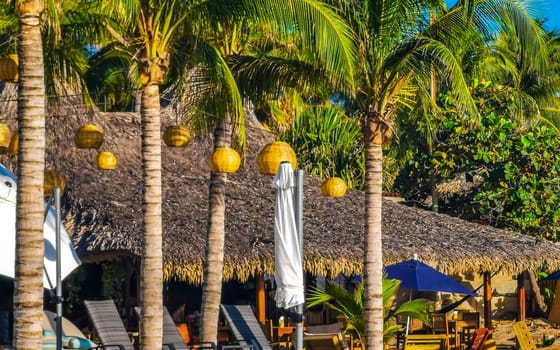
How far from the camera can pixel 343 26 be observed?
1514 cm

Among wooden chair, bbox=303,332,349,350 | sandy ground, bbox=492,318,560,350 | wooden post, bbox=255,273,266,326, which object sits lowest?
wooden chair, bbox=303,332,349,350

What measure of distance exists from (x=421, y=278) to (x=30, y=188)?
9.90 m

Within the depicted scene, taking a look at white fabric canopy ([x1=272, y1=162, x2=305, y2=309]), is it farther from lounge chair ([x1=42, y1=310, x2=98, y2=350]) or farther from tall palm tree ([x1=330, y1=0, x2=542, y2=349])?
lounge chair ([x1=42, y1=310, x2=98, y2=350])

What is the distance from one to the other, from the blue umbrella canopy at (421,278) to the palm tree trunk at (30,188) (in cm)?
959

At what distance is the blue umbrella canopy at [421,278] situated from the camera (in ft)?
67.2

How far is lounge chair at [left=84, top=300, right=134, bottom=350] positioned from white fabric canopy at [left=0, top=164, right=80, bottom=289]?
0.65 metres

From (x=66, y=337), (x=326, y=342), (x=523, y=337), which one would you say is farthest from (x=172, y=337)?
(x=523, y=337)

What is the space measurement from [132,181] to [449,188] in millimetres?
10467

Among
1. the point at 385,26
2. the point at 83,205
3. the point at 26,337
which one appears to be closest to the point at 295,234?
the point at 26,337

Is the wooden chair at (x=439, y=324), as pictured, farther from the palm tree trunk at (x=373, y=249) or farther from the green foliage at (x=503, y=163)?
the green foliage at (x=503, y=163)

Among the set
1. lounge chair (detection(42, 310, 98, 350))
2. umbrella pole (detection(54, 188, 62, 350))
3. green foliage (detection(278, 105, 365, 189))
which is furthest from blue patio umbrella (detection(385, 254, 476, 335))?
green foliage (detection(278, 105, 365, 189))

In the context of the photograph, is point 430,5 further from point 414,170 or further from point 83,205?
point 414,170

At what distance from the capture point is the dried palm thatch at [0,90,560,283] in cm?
2083

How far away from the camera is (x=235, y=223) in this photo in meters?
22.2
